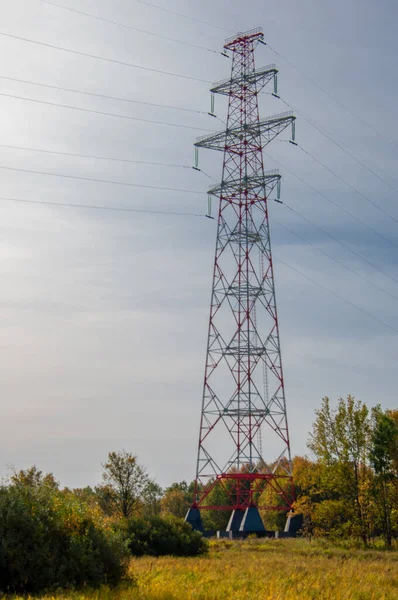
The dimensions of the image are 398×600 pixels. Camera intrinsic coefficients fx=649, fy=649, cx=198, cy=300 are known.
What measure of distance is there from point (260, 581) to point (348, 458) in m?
26.1

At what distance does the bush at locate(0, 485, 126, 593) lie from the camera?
675 inches

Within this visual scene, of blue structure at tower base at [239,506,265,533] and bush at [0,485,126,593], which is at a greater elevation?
bush at [0,485,126,593]

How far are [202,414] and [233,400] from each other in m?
2.66

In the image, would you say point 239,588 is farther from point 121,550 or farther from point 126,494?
point 126,494

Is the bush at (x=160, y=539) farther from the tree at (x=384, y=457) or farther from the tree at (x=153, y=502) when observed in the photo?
the tree at (x=153, y=502)

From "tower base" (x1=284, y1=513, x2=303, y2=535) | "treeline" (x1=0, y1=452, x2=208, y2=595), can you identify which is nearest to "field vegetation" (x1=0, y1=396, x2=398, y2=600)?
"treeline" (x1=0, y1=452, x2=208, y2=595)

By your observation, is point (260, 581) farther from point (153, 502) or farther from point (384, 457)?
point (153, 502)

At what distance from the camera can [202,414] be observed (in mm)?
50688

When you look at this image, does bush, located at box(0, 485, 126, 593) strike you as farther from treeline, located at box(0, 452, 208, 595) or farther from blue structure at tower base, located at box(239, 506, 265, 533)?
blue structure at tower base, located at box(239, 506, 265, 533)

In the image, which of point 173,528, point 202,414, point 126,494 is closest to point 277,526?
point 126,494

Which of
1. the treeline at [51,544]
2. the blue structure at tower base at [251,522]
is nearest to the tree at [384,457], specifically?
the blue structure at tower base at [251,522]

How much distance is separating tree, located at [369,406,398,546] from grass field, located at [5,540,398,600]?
11247 mm

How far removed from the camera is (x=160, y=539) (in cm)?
3650

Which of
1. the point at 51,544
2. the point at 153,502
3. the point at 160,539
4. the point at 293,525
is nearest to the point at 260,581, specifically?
the point at 51,544
